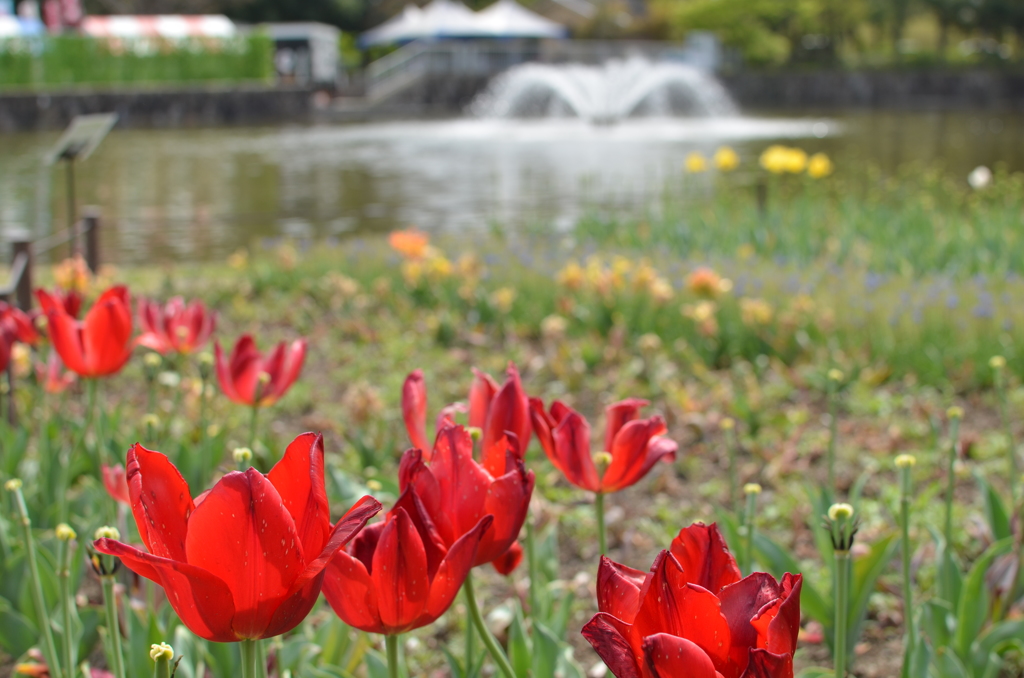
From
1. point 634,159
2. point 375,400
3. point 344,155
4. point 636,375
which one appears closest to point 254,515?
point 375,400

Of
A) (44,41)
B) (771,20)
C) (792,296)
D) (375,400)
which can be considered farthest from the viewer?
(771,20)

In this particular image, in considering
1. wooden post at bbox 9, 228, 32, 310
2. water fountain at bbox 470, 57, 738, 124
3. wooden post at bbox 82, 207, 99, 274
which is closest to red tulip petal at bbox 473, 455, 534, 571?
wooden post at bbox 9, 228, 32, 310

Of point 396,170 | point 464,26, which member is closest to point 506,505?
point 396,170

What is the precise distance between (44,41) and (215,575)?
104 feet

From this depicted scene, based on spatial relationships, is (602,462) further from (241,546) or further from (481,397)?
(241,546)

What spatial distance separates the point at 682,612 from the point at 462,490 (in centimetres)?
24

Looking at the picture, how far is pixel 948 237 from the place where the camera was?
20.0ft

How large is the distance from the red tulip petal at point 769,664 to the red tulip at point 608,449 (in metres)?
0.48

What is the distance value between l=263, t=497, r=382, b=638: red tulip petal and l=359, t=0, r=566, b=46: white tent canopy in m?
40.5

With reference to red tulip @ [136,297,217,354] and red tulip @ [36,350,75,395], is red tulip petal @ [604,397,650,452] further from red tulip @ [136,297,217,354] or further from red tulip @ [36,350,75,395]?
red tulip @ [36,350,75,395]

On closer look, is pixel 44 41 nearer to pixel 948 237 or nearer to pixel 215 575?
pixel 948 237

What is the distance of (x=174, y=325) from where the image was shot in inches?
86.4

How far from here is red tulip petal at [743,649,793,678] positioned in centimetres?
73

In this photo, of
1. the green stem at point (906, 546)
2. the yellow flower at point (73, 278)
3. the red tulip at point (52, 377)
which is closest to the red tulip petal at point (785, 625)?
the green stem at point (906, 546)
